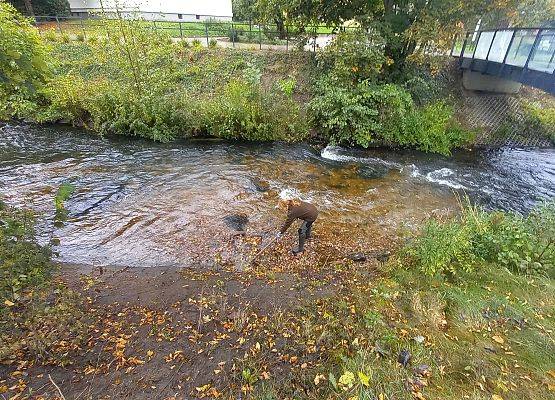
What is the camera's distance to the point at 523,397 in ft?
11.7

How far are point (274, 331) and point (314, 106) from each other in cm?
1072

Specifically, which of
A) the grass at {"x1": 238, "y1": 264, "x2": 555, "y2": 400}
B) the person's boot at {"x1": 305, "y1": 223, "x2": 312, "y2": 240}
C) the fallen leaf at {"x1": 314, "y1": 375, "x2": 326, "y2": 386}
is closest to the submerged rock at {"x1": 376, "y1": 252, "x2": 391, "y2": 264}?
the grass at {"x1": 238, "y1": 264, "x2": 555, "y2": 400}

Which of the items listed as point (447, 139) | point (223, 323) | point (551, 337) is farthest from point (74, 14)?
point (551, 337)

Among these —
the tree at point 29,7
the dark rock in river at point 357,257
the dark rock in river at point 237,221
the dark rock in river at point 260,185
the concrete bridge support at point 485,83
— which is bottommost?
the dark rock in river at point 260,185

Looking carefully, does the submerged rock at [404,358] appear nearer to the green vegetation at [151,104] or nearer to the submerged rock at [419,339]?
the submerged rock at [419,339]

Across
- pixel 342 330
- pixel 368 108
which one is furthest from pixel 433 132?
pixel 342 330

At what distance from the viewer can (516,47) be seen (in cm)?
1250

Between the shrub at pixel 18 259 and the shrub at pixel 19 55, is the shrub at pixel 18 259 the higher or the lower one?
the lower one

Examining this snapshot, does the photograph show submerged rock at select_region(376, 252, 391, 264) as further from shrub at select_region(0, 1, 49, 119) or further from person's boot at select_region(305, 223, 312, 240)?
shrub at select_region(0, 1, 49, 119)

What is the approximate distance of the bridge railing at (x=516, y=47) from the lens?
10.7 meters

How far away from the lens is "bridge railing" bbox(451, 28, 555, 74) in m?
10.7

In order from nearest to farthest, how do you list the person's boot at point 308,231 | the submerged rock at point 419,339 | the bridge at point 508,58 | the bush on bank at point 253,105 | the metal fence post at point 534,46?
the submerged rock at point 419,339 → the person's boot at point 308,231 → the bridge at point 508,58 → the metal fence post at point 534,46 → the bush on bank at point 253,105

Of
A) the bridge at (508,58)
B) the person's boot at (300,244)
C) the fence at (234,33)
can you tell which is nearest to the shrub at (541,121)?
the bridge at (508,58)

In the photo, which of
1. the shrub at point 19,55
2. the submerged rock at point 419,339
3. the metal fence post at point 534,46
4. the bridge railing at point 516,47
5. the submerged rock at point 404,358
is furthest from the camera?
the metal fence post at point 534,46
